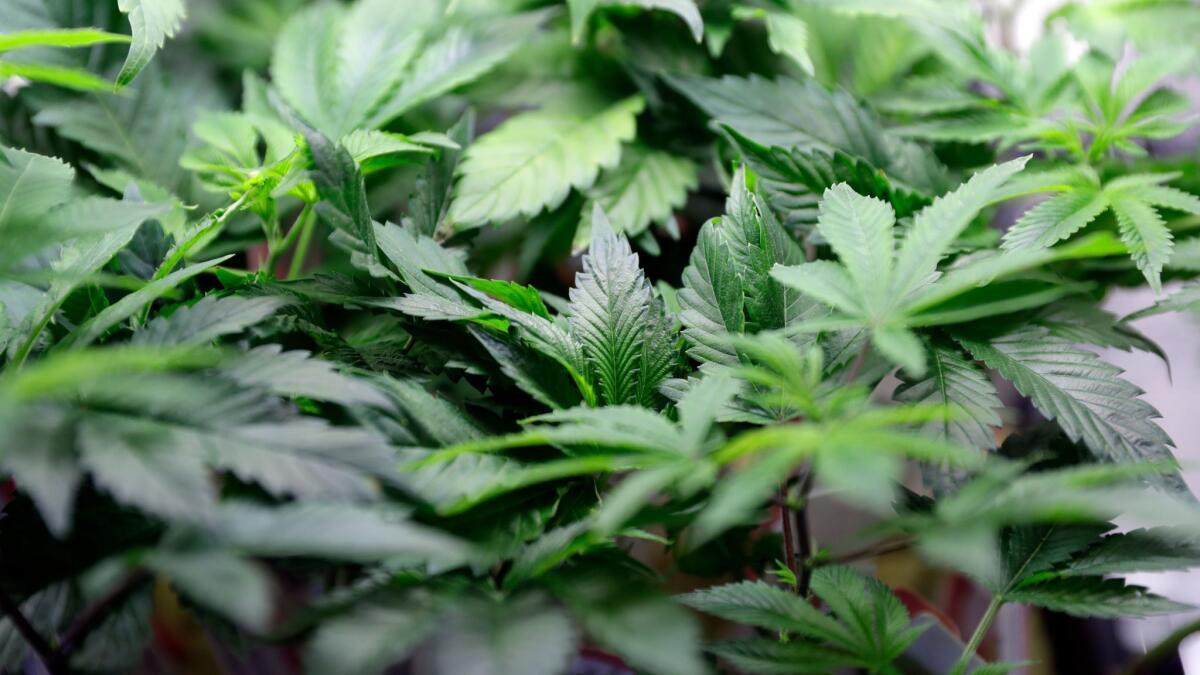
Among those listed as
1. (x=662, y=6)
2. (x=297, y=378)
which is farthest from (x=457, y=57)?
(x=297, y=378)

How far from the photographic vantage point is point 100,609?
1.38ft

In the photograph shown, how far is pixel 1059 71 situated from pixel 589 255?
0.47 meters

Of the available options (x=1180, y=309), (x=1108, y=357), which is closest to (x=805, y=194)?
(x=1180, y=309)

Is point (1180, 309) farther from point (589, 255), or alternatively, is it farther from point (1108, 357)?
point (1108, 357)

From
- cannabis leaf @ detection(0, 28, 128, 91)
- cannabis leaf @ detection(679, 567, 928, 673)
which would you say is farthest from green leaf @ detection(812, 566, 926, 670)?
cannabis leaf @ detection(0, 28, 128, 91)

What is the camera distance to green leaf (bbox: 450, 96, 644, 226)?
646 mm

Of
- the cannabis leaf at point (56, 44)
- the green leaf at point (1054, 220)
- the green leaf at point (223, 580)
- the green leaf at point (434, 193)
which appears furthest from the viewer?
the green leaf at point (434, 193)

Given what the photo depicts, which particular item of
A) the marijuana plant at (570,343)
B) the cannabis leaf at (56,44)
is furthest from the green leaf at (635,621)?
the cannabis leaf at (56,44)

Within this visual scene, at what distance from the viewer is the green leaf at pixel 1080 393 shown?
1.56ft

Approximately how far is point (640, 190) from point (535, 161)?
9 centimetres

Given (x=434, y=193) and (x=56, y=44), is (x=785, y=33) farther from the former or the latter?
(x=56, y=44)

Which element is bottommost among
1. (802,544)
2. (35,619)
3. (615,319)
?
(35,619)

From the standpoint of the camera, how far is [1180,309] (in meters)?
0.52

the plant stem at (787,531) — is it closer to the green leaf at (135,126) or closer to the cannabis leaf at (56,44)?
the cannabis leaf at (56,44)
